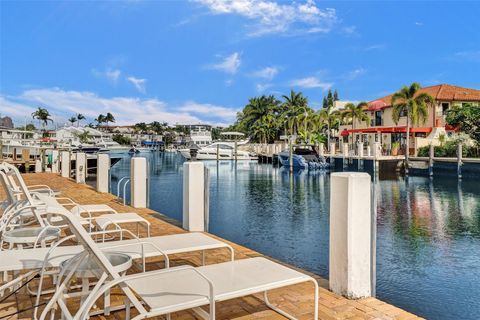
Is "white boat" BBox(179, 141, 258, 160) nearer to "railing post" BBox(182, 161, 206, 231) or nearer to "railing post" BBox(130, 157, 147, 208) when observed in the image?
"railing post" BBox(130, 157, 147, 208)

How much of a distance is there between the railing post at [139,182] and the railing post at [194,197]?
2916 millimetres

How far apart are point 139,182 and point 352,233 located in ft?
22.9

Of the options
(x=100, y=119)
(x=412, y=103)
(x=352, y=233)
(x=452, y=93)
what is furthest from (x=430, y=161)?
(x=100, y=119)

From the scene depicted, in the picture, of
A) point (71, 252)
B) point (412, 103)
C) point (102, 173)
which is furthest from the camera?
point (412, 103)

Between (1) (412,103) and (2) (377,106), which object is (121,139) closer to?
(2) (377,106)

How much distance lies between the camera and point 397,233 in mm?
12508

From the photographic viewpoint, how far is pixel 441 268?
9.05 metres

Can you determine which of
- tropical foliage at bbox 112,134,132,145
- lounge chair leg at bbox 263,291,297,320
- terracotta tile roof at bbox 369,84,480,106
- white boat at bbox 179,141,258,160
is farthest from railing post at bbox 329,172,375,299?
tropical foliage at bbox 112,134,132,145

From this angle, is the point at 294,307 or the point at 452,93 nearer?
the point at 294,307

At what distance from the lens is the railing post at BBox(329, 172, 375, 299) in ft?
13.1

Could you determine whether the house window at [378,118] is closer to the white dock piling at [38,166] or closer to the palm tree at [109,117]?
the white dock piling at [38,166]

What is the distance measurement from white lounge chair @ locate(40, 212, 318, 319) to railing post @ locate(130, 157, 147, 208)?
694cm

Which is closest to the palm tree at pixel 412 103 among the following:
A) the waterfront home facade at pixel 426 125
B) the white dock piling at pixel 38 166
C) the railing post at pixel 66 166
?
the waterfront home facade at pixel 426 125

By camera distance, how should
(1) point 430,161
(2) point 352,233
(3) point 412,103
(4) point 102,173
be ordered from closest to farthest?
(2) point 352,233 → (4) point 102,173 → (1) point 430,161 → (3) point 412,103
